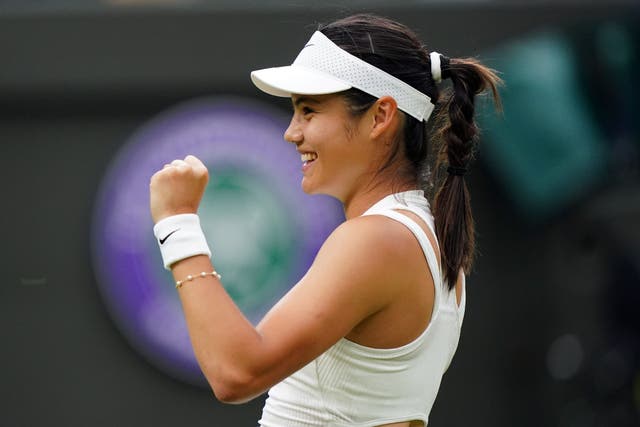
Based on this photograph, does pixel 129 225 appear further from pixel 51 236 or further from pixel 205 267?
pixel 205 267

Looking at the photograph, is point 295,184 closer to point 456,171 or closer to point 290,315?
point 456,171

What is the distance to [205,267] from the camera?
1751 millimetres

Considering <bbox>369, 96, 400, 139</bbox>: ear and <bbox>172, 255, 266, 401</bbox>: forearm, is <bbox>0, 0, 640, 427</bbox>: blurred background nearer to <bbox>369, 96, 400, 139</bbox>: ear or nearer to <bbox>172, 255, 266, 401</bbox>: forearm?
<bbox>369, 96, 400, 139</bbox>: ear

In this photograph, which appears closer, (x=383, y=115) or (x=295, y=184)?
(x=383, y=115)

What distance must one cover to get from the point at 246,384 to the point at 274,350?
7cm

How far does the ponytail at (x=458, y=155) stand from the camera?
1.99 metres


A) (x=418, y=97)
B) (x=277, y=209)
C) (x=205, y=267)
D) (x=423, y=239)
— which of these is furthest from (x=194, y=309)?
(x=277, y=209)

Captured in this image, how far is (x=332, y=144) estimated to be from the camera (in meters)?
1.95

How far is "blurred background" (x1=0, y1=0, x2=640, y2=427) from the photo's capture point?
14.2 feet

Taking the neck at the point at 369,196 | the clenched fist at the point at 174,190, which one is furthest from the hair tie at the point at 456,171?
the clenched fist at the point at 174,190

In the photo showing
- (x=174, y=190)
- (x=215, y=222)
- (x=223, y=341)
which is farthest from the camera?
(x=215, y=222)

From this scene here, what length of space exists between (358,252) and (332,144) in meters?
0.27

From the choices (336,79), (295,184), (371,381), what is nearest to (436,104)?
(336,79)

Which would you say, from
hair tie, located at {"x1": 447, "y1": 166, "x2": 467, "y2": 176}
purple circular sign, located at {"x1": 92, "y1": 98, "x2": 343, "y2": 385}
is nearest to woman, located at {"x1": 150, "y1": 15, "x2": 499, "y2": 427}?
hair tie, located at {"x1": 447, "y1": 166, "x2": 467, "y2": 176}
